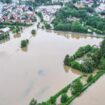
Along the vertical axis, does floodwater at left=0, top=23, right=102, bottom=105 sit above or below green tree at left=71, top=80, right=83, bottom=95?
below

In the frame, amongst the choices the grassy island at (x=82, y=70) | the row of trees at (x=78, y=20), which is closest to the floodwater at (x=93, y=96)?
the grassy island at (x=82, y=70)

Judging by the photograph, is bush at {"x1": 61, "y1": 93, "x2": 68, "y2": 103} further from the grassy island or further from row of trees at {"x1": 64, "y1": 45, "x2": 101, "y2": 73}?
row of trees at {"x1": 64, "y1": 45, "x2": 101, "y2": 73}

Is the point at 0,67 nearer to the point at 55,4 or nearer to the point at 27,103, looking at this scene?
the point at 27,103

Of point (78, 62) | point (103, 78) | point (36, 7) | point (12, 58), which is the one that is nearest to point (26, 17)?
point (36, 7)

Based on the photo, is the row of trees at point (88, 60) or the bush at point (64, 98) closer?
the bush at point (64, 98)

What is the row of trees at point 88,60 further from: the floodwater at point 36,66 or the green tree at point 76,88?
the green tree at point 76,88

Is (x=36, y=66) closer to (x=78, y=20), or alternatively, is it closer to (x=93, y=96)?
(x=93, y=96)

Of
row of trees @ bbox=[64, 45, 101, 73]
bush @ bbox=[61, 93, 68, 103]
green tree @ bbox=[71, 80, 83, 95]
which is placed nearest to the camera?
bush @ bbox=[61, 93, 68, 103]

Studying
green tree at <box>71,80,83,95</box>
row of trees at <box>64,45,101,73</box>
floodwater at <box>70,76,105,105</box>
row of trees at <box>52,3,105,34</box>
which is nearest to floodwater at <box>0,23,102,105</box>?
row of trees at <box>64,45,101,73</box>

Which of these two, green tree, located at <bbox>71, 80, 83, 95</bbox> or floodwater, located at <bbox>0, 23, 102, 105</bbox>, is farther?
floodwater, located at <bbox>0, 23, 102, 105</bbox>

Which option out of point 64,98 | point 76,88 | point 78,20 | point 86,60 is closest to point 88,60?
point 86,60
